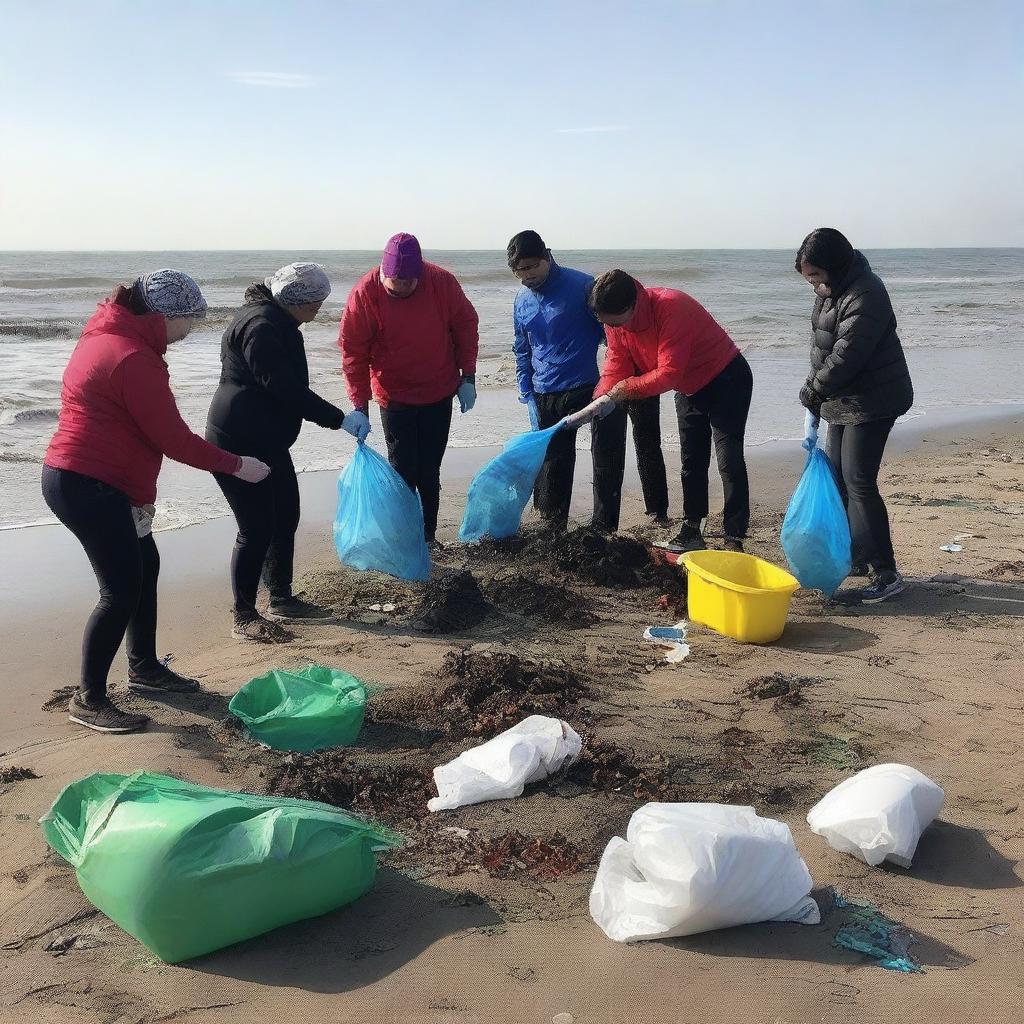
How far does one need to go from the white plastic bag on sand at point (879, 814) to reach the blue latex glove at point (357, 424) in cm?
290

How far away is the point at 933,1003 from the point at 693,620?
2.72 metres

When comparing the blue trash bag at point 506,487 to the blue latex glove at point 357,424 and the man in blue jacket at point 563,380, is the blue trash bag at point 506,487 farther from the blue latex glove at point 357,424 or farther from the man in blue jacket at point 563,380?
the blue latex glove at point 357,424

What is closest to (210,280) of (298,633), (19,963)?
(298,633)

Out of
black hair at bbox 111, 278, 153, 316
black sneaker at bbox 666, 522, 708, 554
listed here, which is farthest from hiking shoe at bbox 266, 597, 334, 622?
black sneaker at bbox 666, 522, 708, 554

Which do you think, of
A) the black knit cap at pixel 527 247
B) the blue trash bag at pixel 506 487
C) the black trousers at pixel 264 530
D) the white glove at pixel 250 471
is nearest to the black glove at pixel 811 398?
the blue trash bag at pixel 506 487

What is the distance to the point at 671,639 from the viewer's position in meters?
4.69

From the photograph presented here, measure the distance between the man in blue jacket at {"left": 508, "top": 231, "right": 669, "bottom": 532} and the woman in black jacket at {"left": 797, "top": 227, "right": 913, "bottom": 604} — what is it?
122 centimetres

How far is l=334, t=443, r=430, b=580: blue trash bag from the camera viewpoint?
17.2 feet

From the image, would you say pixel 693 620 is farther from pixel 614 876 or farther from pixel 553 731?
pixel 614 876

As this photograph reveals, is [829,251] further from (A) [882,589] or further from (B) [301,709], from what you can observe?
(B) [301,709]

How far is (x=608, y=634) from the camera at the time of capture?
15.7 ft

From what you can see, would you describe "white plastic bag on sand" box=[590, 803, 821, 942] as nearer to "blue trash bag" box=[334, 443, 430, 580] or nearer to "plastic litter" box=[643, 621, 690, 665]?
"plastic litter" box=[643, 621, 690, 665]

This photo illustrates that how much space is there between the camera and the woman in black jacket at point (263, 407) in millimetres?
4547

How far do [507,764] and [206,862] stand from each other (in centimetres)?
106
